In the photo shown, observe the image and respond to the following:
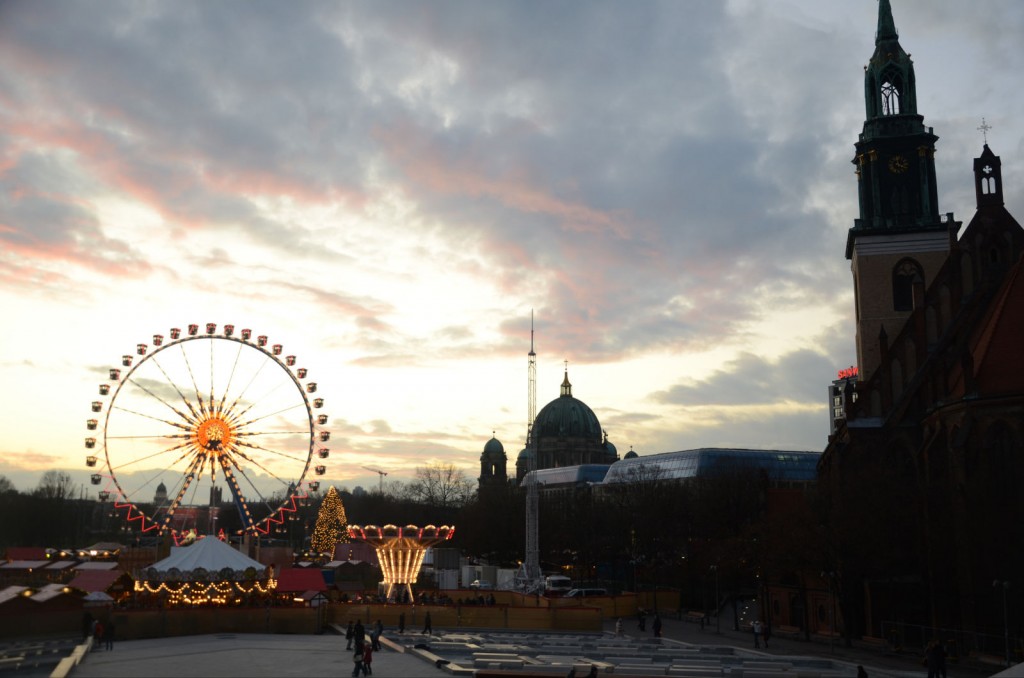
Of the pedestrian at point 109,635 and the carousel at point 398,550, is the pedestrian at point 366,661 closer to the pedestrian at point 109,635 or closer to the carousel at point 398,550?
the pedestrian at point 109,635

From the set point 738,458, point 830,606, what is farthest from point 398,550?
point 738,458

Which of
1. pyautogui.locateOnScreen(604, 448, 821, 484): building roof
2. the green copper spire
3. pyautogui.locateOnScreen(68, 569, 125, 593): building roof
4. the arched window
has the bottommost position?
pyautogui.locateOnScreen(68, 569, 125, 593): building roof

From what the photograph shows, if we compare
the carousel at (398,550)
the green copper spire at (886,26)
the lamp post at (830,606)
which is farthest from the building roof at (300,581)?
the green copper spire at (886,26)

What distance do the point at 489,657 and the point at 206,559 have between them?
21.3 meters

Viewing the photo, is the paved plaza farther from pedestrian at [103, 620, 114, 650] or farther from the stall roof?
the stall roof

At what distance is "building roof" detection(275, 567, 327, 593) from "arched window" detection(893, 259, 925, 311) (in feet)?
145

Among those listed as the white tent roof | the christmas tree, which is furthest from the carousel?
the christmas tree

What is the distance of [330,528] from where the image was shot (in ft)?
388

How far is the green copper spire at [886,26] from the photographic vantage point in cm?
7462

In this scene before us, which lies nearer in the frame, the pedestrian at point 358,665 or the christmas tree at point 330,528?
the pedestrian at point 358,665

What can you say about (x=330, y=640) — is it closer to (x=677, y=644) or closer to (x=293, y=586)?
(x=293, y=586)

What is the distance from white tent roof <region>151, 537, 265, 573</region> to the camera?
49.3 m

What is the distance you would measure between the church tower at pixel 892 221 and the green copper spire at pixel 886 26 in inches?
156

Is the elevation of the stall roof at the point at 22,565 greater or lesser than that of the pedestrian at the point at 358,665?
greater
